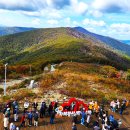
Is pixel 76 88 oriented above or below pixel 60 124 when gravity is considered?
above

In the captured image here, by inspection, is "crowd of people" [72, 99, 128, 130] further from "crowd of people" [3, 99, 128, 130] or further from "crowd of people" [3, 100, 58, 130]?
"crowd of people" [3, 100, 58, 130]

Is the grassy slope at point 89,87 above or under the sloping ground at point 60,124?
above

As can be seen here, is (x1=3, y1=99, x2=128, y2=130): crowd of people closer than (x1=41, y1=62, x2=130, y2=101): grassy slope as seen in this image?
Yes

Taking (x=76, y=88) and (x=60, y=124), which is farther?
(x=76, y=88)

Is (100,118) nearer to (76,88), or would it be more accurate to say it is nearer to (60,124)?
(60,124)

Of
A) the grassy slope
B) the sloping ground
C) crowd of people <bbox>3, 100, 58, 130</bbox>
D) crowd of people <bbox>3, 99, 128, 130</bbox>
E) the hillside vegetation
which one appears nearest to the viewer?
crowd of people <bbox>3, 99, 128, 130</bbox>

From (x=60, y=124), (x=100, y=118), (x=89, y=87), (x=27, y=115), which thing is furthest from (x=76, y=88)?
(x=27, y=115)

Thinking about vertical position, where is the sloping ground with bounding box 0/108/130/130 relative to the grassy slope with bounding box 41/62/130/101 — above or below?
below

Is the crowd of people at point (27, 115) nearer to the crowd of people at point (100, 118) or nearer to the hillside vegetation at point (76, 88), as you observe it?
the crowd of people at point (100, 118)

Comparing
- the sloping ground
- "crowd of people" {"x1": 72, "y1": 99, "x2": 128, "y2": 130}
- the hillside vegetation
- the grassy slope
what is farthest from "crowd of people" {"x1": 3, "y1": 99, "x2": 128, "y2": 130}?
the grassy slope

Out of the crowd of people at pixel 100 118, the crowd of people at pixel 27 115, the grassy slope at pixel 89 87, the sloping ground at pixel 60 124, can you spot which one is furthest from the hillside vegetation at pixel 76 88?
the sloping ground at pixel 60 124

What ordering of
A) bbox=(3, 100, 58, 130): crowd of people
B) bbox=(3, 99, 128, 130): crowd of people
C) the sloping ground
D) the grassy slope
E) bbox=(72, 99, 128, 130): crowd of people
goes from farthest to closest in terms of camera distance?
the grassy slope < the sloping ground < bbox=(3, 100, 58, 130): crowd of people < bbox=(3, 99, 128, 130): crowd of people < bbox=(72, 99, 128, 130): crowd of people

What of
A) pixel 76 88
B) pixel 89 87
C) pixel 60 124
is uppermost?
pixel 76 88
